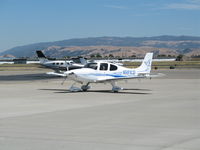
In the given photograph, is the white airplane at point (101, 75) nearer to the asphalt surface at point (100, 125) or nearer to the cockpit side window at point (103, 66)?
the cockpit side window at point (103, 66)

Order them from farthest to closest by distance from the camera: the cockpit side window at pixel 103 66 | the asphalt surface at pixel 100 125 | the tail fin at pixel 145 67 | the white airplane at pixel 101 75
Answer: the tail fin at pixel 145 67, the cockpit side window at pixel 103 66, the white airplane at pixel 101 75, the asphalt surface at pixel 100 125

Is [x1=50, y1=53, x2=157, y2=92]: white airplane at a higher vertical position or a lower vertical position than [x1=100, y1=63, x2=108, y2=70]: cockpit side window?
lower

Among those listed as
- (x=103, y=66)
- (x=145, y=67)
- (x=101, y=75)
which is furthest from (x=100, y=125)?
(x=145, y=67)

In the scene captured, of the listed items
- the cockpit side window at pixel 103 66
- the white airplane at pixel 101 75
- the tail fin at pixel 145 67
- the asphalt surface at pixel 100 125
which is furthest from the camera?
the tail fin at pixel 145 67

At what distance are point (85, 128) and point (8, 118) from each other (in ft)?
10.8

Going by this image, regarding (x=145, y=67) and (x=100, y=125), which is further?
(x=145, y=67)

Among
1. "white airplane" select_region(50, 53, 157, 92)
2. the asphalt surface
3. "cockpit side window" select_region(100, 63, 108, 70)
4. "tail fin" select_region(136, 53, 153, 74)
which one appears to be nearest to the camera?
the asphalt surface

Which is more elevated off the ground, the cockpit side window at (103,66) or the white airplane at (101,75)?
the cockpit side window at (103,66)

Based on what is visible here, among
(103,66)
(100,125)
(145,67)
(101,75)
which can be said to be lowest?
(101,75)

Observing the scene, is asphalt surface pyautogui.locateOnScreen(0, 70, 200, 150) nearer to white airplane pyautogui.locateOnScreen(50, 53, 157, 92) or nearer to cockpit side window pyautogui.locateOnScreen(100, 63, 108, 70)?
white airplane pyautogui.locateOnScreen(50, 53, 157, 92)

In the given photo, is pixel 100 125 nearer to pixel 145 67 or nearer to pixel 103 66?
pixel 103 66

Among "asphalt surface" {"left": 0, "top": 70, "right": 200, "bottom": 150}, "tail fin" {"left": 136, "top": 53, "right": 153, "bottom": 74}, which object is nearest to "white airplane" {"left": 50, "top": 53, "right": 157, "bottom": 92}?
"tail fin" {"left": 136, "top": 53, "right": 153, "bottom": 74}

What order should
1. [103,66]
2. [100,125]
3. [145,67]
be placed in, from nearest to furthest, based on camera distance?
1. [100,125]
2. [103,66]
3. [145,67]

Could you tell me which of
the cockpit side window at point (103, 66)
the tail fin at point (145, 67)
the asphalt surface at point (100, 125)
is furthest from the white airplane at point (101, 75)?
the asphalt surface at point (100, 125)
